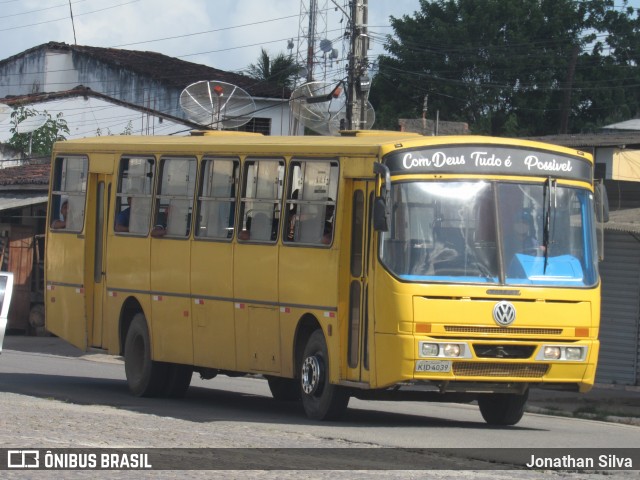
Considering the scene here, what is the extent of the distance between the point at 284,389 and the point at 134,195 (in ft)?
10.5

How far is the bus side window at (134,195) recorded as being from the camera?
17438 millimetres

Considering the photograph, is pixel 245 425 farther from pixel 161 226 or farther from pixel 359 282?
pixel 161 226

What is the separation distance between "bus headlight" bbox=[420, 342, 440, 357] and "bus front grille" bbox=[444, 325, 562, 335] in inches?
A: 8.0

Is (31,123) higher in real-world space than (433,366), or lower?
higher

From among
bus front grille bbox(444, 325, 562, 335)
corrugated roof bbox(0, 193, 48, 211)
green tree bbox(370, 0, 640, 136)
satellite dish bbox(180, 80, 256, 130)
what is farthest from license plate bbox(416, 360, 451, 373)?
green tree bbox(370, 0, 640, 136)

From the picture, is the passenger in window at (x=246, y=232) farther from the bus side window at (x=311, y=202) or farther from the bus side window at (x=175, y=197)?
the bus side window at (x=175, y=197)

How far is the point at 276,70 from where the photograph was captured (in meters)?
64.8

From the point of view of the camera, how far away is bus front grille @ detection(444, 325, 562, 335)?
43.9ft

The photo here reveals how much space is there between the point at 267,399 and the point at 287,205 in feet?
14.3

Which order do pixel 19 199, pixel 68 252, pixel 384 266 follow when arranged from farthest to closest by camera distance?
1. pixel 19 199
2. pixel 68 252
3. pixel 384 266

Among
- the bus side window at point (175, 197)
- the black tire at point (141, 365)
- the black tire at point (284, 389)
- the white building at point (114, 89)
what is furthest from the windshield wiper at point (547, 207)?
the white building at point (114, 89)

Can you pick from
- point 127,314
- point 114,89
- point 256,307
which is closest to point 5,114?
point 114,89

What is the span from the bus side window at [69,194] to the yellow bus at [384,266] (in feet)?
6.32

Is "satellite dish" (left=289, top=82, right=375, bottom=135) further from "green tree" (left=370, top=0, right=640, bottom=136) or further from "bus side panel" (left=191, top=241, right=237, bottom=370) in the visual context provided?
"green tree" (left=370, top=0, right=640, bottom=136)
